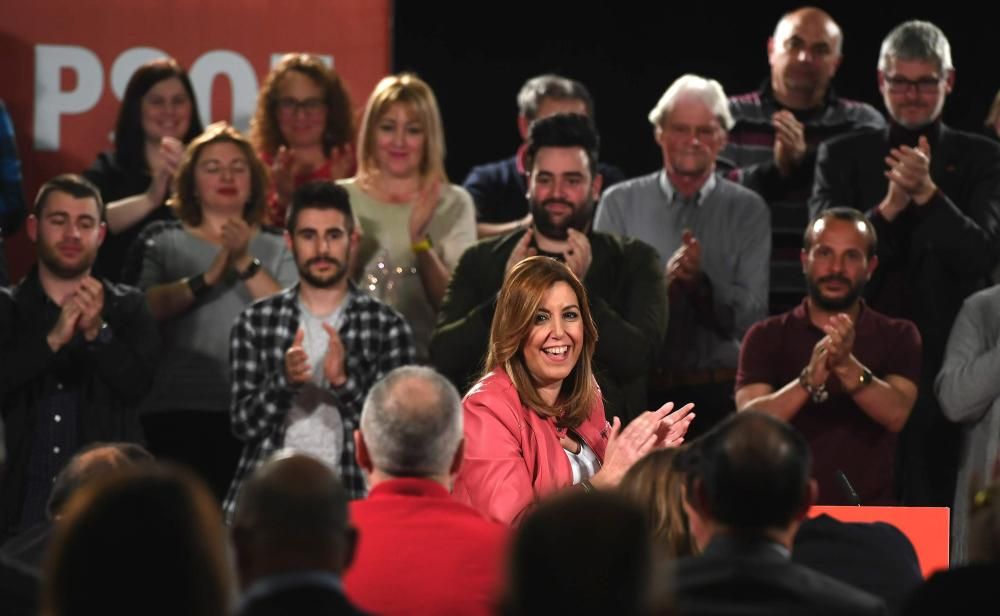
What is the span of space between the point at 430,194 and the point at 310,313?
792 mm

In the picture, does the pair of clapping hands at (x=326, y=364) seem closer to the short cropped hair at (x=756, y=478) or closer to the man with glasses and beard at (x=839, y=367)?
the man with glasses and beard at (x=839, y=367)

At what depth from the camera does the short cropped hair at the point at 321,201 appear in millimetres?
5910

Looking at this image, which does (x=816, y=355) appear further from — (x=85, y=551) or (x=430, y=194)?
(x=85, y=551)

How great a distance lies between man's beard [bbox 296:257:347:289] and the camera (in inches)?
230

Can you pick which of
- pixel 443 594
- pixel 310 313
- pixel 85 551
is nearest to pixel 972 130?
pixel 310 313

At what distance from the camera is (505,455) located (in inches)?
173

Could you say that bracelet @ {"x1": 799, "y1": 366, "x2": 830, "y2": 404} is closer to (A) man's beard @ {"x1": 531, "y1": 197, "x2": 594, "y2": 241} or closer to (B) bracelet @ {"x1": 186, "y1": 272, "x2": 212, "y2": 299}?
(A) man's beard @ {"x1": 531, "y1": 197, "x2": 594, "y2": 241}

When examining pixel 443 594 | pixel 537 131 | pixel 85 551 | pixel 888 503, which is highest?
pixel 537 131

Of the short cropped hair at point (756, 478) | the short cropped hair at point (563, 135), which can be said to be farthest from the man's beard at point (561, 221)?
the short cropped hair at point (756, 478)

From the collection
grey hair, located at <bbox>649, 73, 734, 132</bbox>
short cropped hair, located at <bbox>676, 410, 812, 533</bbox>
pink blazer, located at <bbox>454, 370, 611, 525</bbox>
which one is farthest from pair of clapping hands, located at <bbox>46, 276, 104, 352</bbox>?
short cropped hair, located at <bbox>676, 410, 812, 533</bbox>

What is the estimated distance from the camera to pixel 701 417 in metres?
6.23

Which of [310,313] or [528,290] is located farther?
[310,313]

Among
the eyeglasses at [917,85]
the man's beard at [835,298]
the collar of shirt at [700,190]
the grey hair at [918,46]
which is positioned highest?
the grey hair at [918,46]

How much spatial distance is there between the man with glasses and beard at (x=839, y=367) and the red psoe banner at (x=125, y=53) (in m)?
2.38
